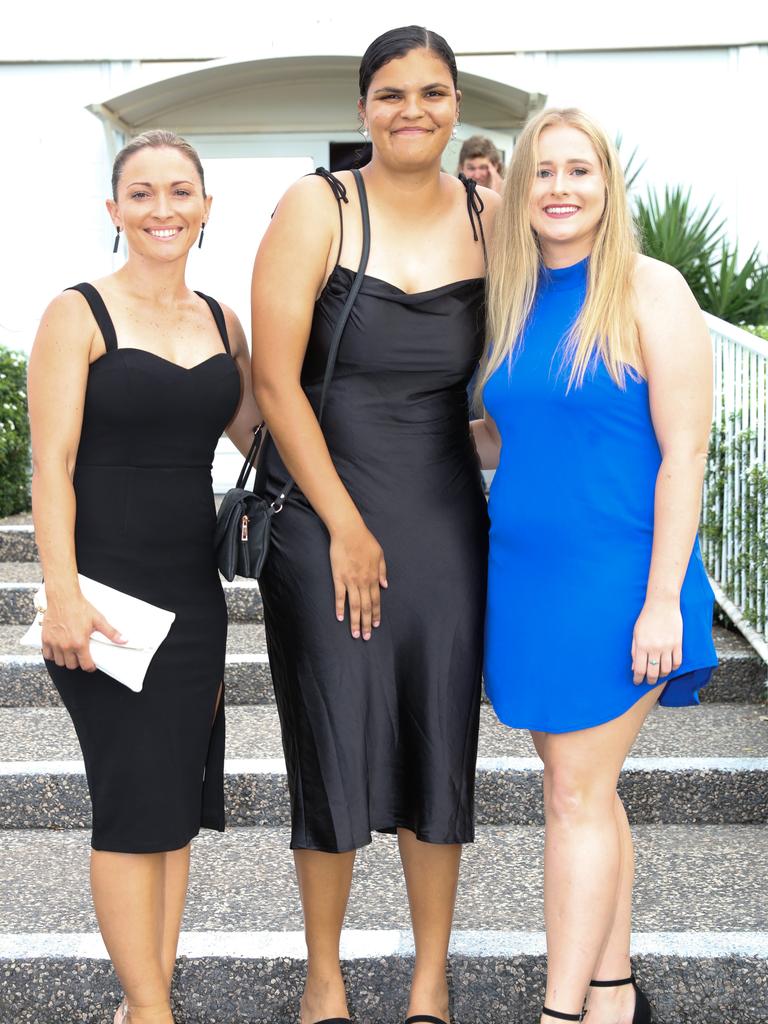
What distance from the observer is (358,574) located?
292 centimetres

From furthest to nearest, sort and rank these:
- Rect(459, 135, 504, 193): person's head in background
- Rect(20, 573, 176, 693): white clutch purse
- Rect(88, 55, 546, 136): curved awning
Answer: Rect(88, 55, 546, 136): curved awning → Rect(459, 135, 504, 193): person's head in background → Rect(20, 573, 176, 693): white clutch purse

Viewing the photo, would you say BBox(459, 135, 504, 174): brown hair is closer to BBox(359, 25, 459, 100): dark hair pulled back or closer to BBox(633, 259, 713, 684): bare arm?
BBox(359, 25, 459, 100): dark hair pulled back

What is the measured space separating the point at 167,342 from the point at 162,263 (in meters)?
0.19

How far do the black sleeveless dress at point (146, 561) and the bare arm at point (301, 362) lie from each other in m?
0.14

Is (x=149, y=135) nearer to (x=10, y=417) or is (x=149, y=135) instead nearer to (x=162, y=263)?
(x=162, y=263)

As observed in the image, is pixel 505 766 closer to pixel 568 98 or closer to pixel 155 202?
pixel 155 202

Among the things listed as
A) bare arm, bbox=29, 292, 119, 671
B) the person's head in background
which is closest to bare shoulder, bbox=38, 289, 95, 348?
bare arm, bbox=29, 292, 119, 671

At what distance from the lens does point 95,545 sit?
2793 mm

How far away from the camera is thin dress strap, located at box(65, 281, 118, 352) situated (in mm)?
2764

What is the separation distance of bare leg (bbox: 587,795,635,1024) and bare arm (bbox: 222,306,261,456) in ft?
4.26

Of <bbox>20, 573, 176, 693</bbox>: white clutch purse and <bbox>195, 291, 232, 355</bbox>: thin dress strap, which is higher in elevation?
<bbox>195, 291, 232, 355</bbox>: thin dress strap

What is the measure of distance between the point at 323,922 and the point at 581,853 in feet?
2.22

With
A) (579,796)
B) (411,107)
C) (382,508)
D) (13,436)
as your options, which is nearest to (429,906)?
(579,796)

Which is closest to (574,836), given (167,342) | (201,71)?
(167,342)
